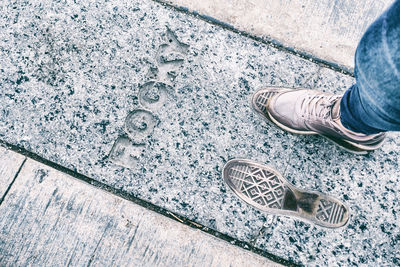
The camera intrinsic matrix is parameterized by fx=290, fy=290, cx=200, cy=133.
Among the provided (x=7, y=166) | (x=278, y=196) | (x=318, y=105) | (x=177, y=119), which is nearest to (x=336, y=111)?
(x=318, y=105)

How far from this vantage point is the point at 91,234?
185 cm

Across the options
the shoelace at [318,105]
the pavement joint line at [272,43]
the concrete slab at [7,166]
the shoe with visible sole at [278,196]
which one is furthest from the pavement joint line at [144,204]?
the pavement joint line at [272,43]

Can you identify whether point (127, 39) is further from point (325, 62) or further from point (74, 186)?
point (325, 62)

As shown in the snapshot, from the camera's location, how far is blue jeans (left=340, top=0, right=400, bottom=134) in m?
0.93

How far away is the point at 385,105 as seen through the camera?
41.8 inches

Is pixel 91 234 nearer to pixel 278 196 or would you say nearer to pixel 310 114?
pixel 278 196

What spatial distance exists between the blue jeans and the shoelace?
0.47 m

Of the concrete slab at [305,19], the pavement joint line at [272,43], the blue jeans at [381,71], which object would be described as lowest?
the blue jeans at [381,71]

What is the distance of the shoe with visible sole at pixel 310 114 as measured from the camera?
1733 mm

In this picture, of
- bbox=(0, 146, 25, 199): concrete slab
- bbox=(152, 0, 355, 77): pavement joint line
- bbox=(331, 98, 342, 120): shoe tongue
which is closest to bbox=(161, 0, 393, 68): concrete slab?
bbox=(152, 0, 355, 77): pavement joint line

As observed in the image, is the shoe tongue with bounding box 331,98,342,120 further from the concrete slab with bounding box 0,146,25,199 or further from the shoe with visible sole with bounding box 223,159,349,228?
the concrete slab with bounding box 0,146,25,199

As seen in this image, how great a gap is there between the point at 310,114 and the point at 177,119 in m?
0.86

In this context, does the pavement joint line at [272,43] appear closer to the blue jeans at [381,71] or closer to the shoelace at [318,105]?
the shoelace at [318,105]

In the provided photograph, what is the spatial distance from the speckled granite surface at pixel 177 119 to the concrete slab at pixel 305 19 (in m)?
0.12
